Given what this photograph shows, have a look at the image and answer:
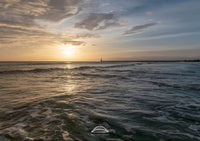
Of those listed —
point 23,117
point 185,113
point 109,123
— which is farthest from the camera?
point 185,113

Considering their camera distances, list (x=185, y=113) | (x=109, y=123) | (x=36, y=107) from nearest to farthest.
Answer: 1. (x=109, y=123)
2. (x=185, y=113)
3. (x=36, y=107)

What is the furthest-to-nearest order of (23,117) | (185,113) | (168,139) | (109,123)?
(185,113), (23,117), (109,123), (168,139)

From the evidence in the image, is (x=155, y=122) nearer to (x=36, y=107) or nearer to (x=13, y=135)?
(x=13, y=135)

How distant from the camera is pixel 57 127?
361 cm

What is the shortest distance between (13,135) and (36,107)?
2131 millimetres

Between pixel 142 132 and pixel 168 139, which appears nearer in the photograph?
pixel 168 139

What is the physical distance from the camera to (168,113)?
4695 millimetres

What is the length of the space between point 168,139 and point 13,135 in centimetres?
390

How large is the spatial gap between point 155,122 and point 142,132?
0.85m

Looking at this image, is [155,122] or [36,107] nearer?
[155,122]

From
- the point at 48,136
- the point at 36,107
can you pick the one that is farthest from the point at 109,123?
the point at 36,107

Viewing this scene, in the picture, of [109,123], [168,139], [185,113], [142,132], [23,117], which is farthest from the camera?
[185,113]

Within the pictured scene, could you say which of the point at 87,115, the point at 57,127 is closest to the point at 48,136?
the point at 57,127

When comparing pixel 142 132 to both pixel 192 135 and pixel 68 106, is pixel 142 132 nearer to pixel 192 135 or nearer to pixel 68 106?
pixel 192 135
